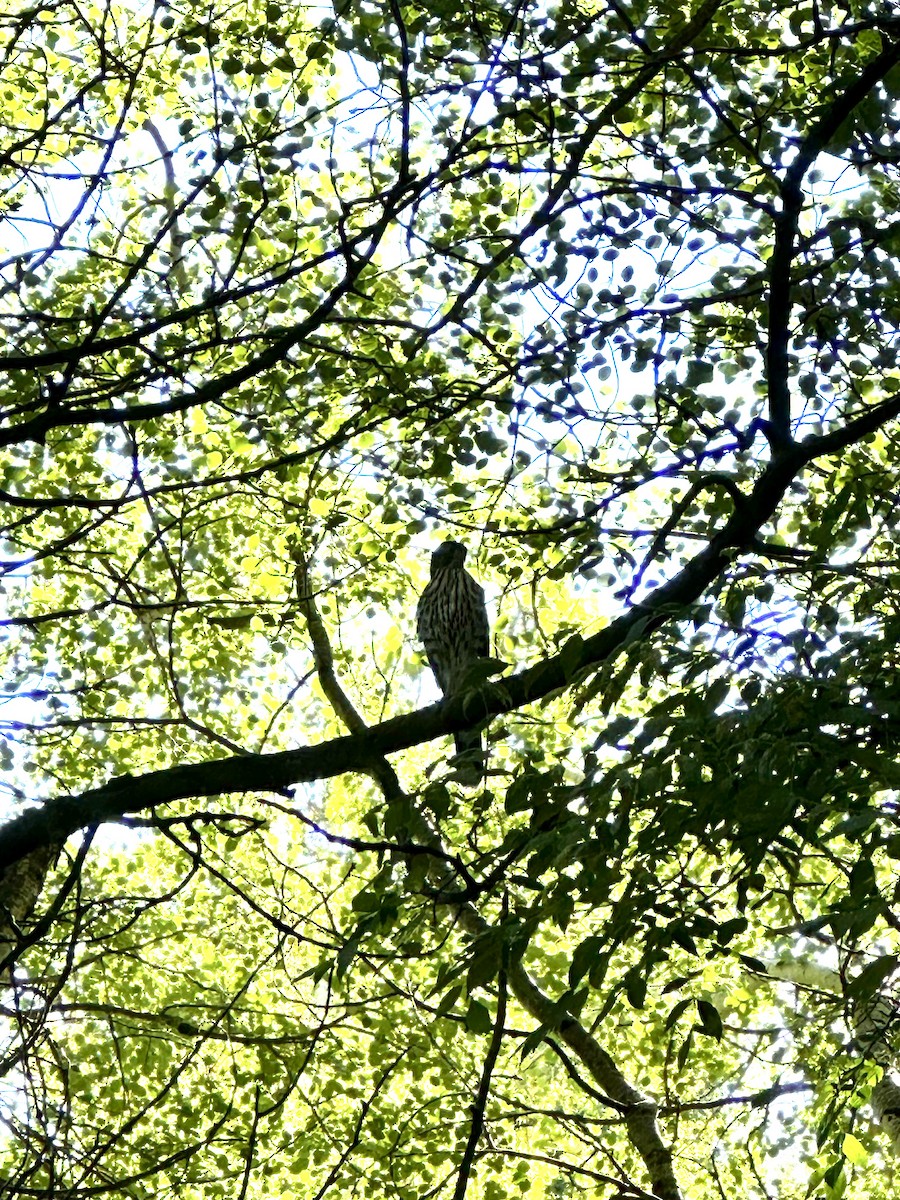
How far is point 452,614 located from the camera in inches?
327

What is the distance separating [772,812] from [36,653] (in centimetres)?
693

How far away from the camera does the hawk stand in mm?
8297

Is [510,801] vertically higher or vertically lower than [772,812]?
higher

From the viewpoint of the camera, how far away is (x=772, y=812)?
2584 millimetres

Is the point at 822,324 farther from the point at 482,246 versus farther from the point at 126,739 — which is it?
the point at 126,739

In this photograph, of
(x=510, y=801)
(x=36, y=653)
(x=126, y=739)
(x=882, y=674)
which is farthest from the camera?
(x=126, y=739)

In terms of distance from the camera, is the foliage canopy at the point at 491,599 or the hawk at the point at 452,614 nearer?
the foliage canopy at the point at 491,599

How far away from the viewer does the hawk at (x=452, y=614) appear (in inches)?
327

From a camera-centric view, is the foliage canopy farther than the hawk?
No

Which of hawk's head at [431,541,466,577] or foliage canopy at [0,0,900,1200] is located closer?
foliage canopy at [0,0,900,1200]

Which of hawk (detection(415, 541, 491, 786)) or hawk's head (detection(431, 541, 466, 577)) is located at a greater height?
hawk's head (detection(431, 541, 466, 577))

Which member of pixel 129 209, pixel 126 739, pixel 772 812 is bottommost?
pixel 772 812

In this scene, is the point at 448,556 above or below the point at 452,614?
above

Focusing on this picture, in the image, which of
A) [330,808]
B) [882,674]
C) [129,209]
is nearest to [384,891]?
[882,674]
